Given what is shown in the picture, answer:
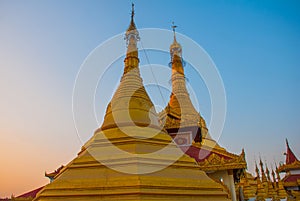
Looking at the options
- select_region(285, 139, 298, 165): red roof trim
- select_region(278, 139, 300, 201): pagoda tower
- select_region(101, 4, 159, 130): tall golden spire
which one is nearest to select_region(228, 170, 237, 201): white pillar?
select_region(101, 4, 159, 130): tall golden spire

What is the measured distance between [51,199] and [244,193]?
10.9 m

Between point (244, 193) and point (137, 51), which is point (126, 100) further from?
point (244, 193)

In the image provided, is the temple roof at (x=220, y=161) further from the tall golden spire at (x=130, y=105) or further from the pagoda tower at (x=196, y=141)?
the tall golden spire at (x=130, y=105)

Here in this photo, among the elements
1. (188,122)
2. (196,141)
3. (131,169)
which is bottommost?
(131,169)

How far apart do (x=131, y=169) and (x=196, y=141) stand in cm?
743

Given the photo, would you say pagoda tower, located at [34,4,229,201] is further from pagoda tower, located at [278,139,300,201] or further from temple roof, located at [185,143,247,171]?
pagoda tower, located at [278,139,300,201]

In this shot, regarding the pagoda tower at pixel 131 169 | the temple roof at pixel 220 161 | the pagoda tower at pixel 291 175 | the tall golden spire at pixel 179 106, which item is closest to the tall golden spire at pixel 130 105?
the pagoda tower at pixel 131 169

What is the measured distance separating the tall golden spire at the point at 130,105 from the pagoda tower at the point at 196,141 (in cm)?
281

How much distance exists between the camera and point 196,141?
13547 millimetres

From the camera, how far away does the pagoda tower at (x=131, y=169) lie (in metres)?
6.33

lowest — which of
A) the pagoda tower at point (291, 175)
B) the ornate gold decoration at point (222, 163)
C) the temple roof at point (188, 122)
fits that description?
the pagoda tower at point (291, 175)

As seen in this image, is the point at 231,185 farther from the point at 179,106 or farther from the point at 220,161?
the point at 179,106

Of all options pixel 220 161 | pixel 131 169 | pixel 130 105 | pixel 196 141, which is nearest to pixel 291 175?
pixel 196 141

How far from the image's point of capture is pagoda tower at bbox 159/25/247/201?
997 centimetres
